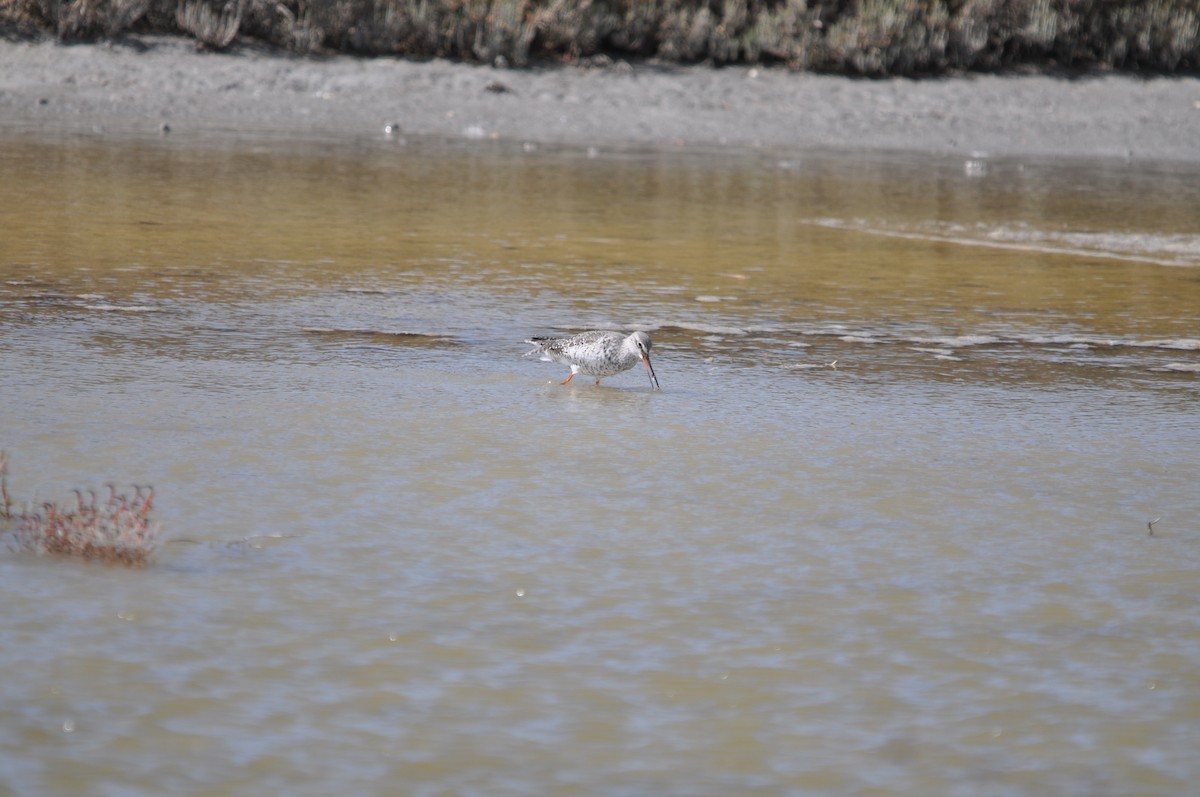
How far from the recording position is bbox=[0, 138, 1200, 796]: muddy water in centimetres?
351

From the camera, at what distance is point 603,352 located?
6.95 meters

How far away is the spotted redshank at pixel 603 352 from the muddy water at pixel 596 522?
0.16m

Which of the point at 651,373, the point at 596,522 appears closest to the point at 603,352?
the point at 651,373

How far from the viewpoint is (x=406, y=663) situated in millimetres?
3887

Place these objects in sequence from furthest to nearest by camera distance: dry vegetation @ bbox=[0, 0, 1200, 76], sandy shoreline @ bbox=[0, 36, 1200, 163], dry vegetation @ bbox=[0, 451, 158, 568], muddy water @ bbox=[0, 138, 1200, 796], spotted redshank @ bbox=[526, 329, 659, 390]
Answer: dry vegetation @ bbox=[0, 0, 1200, 76] → sandy shoreline @ bbox=[0, 36, 1200, 163] → spotted redshank @ bbox=[526, 329, 659, 390] → dry vegetation @ bbox=[0, 451, 158, 568] → muddy water @ bbox=[0, 138, 1200, 796]

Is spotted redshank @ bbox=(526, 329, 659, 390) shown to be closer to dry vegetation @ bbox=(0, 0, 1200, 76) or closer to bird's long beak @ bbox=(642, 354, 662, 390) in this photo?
bird's long beak @ bbox=(642, 354, 662, 390)

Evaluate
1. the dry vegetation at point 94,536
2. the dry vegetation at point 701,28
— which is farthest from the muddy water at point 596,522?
the dry vegetation at point 701,28

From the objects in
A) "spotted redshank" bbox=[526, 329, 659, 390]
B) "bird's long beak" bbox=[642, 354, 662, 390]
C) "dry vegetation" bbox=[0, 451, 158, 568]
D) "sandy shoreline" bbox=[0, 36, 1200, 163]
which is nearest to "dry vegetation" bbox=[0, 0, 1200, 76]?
"sandy shoreline" bbox=[0, 36, 1200, 163]

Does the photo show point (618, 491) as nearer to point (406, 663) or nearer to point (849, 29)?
point (406, 663)

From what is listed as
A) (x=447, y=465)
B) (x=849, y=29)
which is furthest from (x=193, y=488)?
(x=849, y=29)

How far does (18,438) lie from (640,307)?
13.8 ft

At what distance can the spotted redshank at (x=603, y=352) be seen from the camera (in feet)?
22.6

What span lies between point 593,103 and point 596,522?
18515 mm

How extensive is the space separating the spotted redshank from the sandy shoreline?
47.6 feet
